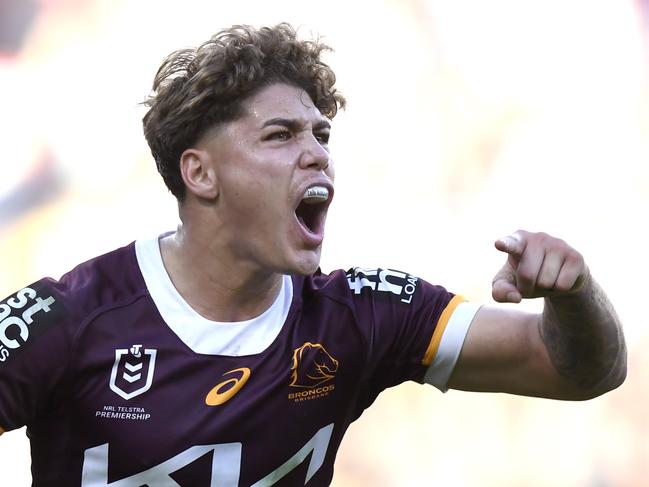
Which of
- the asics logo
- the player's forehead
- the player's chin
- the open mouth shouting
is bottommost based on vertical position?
the asics logo

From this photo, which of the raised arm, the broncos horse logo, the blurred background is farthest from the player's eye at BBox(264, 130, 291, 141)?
the blurred background

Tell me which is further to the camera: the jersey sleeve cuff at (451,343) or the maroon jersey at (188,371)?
the jersey sleeve cuff at (451,343)

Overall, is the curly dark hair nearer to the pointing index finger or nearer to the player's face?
the player's face

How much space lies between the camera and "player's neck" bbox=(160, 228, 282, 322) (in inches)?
116

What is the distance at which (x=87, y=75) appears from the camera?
237 inches


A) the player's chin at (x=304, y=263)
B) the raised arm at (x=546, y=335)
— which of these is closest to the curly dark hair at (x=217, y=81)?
the player's chin at (x=304, y=263)

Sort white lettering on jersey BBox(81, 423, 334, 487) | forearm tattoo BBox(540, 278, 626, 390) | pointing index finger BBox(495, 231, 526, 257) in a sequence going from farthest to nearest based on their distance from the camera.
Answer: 1. white lettering on jersey BBox(81, 423, 334, 487)
2. forearm tattoo BBox(540, 278, 626, 390)
3. pointing index finger BBox(495, 231, 526, 257)

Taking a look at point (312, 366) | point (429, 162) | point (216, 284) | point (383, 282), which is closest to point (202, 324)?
point (216, 284)

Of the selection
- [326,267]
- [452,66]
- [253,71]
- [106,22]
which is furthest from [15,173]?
[253,71]

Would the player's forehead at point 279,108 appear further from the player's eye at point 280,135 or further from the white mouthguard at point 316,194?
the white mouthguard at point 316,194

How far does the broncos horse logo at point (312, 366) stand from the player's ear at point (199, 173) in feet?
1.68

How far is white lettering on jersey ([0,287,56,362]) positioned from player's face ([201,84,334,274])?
55cm

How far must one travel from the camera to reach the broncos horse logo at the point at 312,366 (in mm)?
2873

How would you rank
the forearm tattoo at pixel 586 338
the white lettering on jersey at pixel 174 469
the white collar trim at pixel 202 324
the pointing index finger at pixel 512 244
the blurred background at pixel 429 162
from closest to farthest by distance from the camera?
the pointing index finger at pixel 512 244 < the forearm tattoo at pixel 586 338 < the white lettering on jersey at pixel 174 469 < the white collar trim at pixel 202 324 < the blurred background at pixel 429 162
